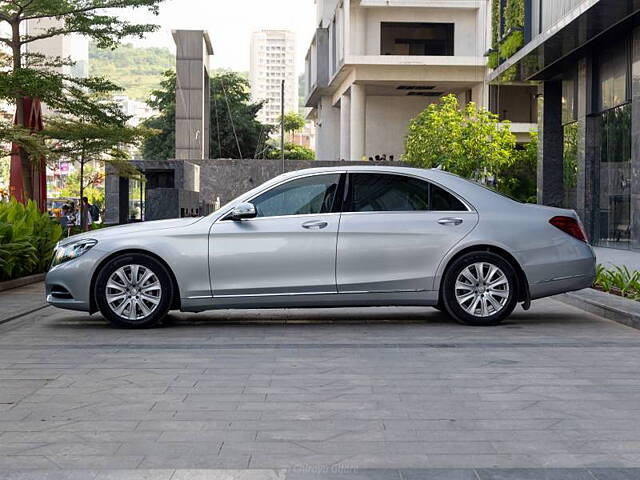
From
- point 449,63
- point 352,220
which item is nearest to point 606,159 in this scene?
point 352,220

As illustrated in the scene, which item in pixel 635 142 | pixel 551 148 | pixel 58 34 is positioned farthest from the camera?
pixel 551 148

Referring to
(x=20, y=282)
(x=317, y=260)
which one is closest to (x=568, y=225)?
(x=317, y=260)

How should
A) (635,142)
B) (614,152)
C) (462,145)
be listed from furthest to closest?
(462,145), (614,152), (635,142)

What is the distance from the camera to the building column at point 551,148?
31.1 meters

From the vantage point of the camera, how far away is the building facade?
79.0 feet

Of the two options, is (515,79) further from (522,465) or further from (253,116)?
(253,116)

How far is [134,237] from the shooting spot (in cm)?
1016

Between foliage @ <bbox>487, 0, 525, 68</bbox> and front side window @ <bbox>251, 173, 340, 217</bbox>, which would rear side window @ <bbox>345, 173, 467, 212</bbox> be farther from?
foliage @ <bbox>487, 0, 525, 68</bbox>

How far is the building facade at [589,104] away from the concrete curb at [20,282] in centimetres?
1262

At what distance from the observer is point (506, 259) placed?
33.9ft

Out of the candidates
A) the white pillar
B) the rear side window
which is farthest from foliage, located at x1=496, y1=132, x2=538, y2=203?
the rear side window

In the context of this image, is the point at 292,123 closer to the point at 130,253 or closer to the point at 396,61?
the point at 396,61

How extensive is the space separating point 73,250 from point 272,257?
201 cm

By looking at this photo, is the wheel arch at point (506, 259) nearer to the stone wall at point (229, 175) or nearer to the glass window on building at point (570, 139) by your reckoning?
the glass window on building at point (570, 139)
